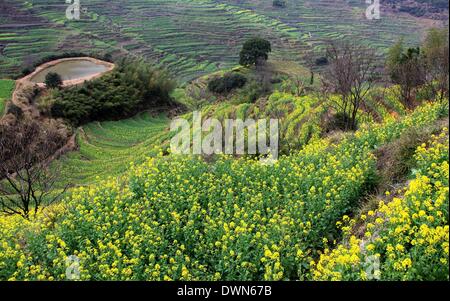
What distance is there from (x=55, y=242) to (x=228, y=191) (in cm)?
363

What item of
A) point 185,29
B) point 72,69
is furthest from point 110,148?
point 185,29

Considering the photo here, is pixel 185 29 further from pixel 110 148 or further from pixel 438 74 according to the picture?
pixel 438 74

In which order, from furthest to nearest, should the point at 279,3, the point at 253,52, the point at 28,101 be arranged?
the point at 279,3 < the point at 253,52 < the point at 28,101

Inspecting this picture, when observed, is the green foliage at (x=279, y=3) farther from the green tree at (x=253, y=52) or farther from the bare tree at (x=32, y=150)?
the bare tree at (x=32, y=150)

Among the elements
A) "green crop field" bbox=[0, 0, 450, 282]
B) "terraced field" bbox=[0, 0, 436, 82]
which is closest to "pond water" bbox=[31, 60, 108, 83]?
"green crop field" bbox=[0, 0, 450, 282]

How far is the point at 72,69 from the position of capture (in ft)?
167

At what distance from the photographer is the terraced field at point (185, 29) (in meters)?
64.2

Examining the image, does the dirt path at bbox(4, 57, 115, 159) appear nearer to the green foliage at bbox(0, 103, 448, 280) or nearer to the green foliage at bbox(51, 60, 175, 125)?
the green foliage at bbox(51, 60, 175, 125)

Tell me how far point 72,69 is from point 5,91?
37.7 feet

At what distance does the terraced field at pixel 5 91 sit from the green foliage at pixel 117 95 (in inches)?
156

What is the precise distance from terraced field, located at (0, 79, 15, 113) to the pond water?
3476mm

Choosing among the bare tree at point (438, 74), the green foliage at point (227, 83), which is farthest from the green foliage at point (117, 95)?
the bare tree at point (438, 74)

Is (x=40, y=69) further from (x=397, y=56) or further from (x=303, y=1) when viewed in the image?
(x=303, y=1)

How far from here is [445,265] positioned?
5441 millimetres
